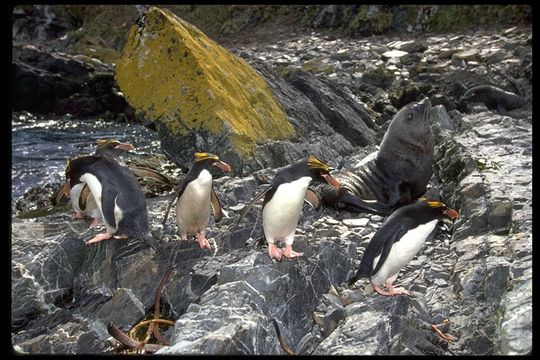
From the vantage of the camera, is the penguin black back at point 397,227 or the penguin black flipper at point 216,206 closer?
the penguin black back at point 397,227

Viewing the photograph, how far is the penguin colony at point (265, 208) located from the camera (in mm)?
4590

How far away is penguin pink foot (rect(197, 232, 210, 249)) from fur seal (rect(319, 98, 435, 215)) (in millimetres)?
1643

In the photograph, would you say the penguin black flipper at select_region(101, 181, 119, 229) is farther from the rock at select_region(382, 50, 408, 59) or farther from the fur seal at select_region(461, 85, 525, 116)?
the rock at select_region(382, 50, 408, 59)

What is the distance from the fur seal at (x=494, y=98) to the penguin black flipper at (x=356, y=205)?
5.50 m

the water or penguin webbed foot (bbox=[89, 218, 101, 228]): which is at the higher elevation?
penguin webbed foot (bbox=[89, 218, 101, 228])

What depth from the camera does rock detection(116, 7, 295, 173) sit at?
Result: 757 cm

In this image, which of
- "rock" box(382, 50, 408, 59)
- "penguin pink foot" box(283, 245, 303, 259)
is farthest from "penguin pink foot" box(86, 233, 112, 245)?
"rock" box(382, 50, 408, 59)

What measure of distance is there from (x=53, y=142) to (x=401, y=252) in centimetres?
1047

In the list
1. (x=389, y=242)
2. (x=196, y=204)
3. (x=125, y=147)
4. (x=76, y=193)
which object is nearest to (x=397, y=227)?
(x=389, y=242)

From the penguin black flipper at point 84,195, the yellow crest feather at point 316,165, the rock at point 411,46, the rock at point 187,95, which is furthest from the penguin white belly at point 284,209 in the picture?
the rock at point 411,46

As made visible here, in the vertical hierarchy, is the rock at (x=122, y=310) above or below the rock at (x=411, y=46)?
below

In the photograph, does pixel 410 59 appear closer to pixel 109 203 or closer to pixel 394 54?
pixel 394 54

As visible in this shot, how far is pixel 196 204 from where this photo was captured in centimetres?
543

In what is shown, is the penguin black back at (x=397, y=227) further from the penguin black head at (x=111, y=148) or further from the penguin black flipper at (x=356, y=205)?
the penguin black head at (x=111, y=148)
